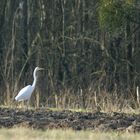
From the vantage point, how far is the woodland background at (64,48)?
28094 mm

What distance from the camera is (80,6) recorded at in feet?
100

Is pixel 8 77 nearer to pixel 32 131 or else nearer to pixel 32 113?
pixel 32 113

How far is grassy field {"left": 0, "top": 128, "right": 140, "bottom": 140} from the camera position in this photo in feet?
35.7

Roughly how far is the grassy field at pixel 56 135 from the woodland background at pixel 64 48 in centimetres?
1412

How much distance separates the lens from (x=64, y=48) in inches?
1168

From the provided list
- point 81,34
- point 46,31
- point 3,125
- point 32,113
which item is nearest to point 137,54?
point 81,34

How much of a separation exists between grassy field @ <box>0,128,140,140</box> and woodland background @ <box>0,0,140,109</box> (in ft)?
46.3

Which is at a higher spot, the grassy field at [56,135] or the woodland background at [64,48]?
the woodland background at [64,48]

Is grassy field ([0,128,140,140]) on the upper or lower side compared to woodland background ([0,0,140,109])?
lower

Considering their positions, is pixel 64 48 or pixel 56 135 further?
pixel 64 48

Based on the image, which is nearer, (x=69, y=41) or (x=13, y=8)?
(x=69, y=41)

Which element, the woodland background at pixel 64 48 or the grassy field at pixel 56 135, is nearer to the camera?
the grassy field at pixel 56 135

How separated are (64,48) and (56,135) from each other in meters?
18.5

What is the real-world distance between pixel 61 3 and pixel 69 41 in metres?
2.11
